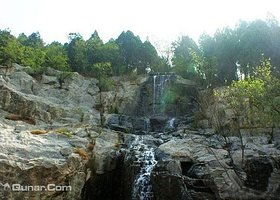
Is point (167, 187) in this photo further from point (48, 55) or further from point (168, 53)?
point (168, 53)

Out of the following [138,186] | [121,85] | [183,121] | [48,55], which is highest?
[48,55]

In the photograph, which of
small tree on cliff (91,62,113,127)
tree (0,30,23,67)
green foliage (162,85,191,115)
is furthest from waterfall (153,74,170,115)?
tree (0,30,23,67)

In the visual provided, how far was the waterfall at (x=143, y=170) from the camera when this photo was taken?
73.9 feet

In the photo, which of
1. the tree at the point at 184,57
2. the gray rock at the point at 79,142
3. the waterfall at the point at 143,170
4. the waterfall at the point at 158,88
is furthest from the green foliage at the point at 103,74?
the gray rock at the point at 79,142

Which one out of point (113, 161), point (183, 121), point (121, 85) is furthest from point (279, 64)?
point (113, 161)

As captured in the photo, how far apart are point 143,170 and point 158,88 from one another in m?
24.7

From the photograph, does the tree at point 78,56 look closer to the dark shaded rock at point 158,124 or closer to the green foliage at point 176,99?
the green foliage at point 176,99

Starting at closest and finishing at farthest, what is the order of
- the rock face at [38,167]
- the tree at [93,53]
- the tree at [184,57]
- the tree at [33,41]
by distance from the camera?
the rock face at [38,167]
the tree at [184,57]
the tree at [93,53]
the tree at [33,41]

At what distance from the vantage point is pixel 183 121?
38.5 metres

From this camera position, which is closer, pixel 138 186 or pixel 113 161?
pixel 138 186

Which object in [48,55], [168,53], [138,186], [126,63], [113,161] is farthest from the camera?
[168,53]

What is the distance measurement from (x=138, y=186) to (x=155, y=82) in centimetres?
2687

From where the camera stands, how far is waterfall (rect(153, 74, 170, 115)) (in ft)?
152

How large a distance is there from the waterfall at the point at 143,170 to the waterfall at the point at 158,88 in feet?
60.2
